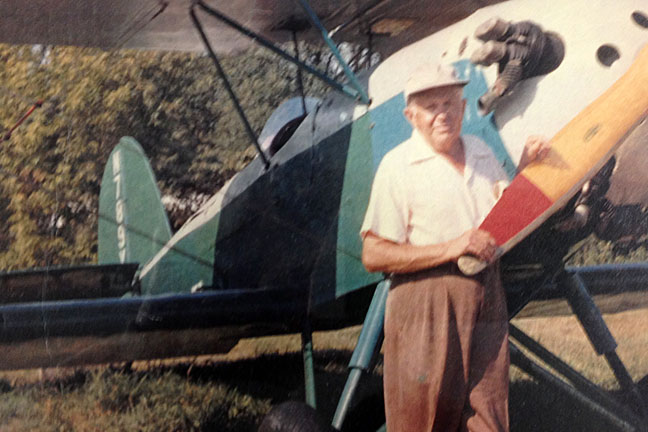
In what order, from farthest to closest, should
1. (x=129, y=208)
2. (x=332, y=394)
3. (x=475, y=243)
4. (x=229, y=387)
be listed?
(x=129, y=208) → (x=229, y=387) → (x=332, y=394) → (x=475, y=243)

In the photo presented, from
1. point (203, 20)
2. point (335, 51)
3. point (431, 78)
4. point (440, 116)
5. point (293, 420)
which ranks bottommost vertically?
point (293, 420)

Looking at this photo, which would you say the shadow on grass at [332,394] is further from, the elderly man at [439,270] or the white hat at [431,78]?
the white hat at [431,78]

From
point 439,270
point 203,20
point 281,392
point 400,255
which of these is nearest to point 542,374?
point 439,270

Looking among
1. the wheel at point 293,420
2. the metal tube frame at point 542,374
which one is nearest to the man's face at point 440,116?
the metal tube frame at point 542,374

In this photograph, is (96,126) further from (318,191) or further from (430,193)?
(430,193)

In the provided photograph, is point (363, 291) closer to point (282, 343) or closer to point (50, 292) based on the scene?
point (282, 343)

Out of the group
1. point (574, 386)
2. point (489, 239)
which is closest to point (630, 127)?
point (489, 239)
